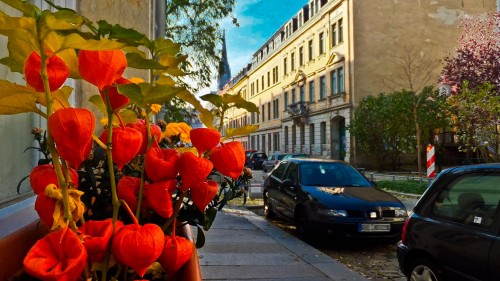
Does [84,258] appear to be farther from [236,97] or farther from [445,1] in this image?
[445,1]

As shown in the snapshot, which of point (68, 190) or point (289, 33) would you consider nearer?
point (68, 190)

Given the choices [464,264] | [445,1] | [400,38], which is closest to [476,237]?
[464,264]

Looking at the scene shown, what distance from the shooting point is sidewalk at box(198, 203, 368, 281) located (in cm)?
536

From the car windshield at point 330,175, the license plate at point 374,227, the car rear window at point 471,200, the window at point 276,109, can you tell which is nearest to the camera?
the car rear window at point 471,200

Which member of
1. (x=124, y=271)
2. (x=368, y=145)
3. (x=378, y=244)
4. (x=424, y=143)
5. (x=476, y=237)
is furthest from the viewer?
(x=368, y=145)

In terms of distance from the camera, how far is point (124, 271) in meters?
1.00

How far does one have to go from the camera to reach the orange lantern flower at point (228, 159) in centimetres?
107

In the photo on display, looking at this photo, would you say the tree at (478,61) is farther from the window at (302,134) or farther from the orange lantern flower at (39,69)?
the orange lantern flower at (39,69)

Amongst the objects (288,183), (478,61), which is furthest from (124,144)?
(478,61)

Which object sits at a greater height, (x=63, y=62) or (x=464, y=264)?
(x=63, y=62)

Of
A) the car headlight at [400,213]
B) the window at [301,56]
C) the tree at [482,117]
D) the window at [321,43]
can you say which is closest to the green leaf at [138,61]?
the car headlight at [400,213]

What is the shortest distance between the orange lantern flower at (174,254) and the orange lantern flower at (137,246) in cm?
12

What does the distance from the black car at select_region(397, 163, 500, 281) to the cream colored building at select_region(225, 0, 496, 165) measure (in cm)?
2732

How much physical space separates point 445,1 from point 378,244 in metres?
31.7
